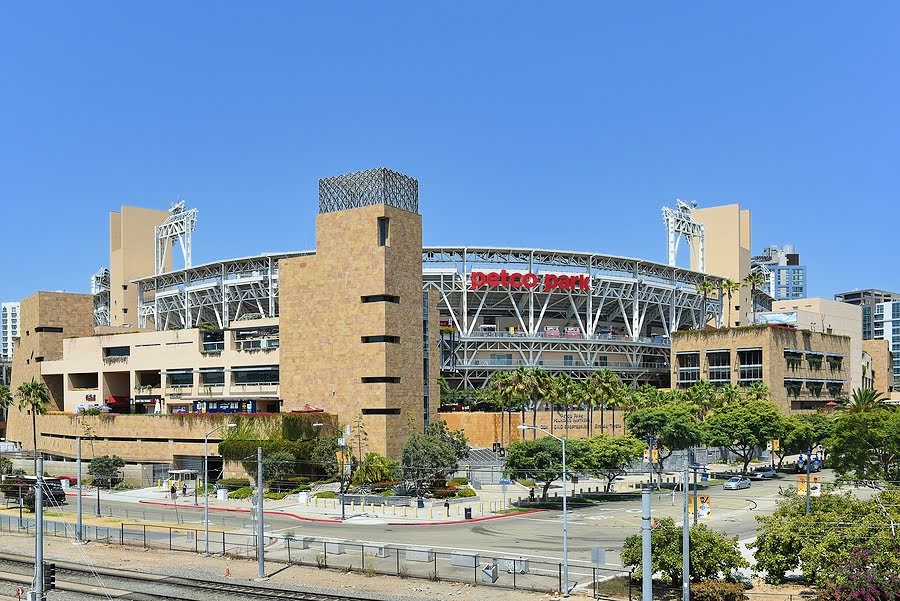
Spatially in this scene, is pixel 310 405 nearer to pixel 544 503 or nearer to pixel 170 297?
pixel 544 503

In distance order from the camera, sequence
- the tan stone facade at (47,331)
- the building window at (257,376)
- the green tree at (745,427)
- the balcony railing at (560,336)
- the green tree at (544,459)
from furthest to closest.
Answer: the balcony railing at (560,336) → the tan stone facade at (47,331) → the building window at (257,376) → the green tree at (745,427) → the green tree at (544,459)

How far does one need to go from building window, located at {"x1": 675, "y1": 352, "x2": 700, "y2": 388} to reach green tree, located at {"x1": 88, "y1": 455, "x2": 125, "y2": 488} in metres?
87.4

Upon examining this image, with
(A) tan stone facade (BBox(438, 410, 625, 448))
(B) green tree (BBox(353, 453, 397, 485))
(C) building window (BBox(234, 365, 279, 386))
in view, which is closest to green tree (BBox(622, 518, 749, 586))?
(B) green tree (BBox(353, 453, 397, 485))

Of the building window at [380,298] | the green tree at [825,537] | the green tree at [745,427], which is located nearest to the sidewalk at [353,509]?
the building window at [380,298]

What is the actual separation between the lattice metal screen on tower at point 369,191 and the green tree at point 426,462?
100 feet

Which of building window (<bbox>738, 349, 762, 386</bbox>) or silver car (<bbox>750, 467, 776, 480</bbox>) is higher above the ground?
building window (<bbox>738, 349, 762, 386</bbox>)

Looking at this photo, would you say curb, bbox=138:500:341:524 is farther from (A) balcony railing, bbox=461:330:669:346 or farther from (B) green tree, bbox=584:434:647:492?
(A) balcony railing, bbox=461:330:669:346

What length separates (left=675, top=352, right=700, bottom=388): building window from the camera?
148 metres

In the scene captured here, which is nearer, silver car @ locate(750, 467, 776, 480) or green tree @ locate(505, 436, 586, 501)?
green tree @ locate(505, 436, 586, 501)

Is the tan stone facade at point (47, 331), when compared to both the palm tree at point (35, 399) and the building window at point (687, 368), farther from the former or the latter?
the building window at point (687, 368)

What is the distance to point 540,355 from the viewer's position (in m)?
154

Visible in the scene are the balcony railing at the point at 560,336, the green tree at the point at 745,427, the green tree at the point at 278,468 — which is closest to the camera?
the green tree at the point at 278,468

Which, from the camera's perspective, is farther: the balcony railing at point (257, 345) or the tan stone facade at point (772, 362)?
the tan stone facade at point (772, 362)

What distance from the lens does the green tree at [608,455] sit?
8331 cm
